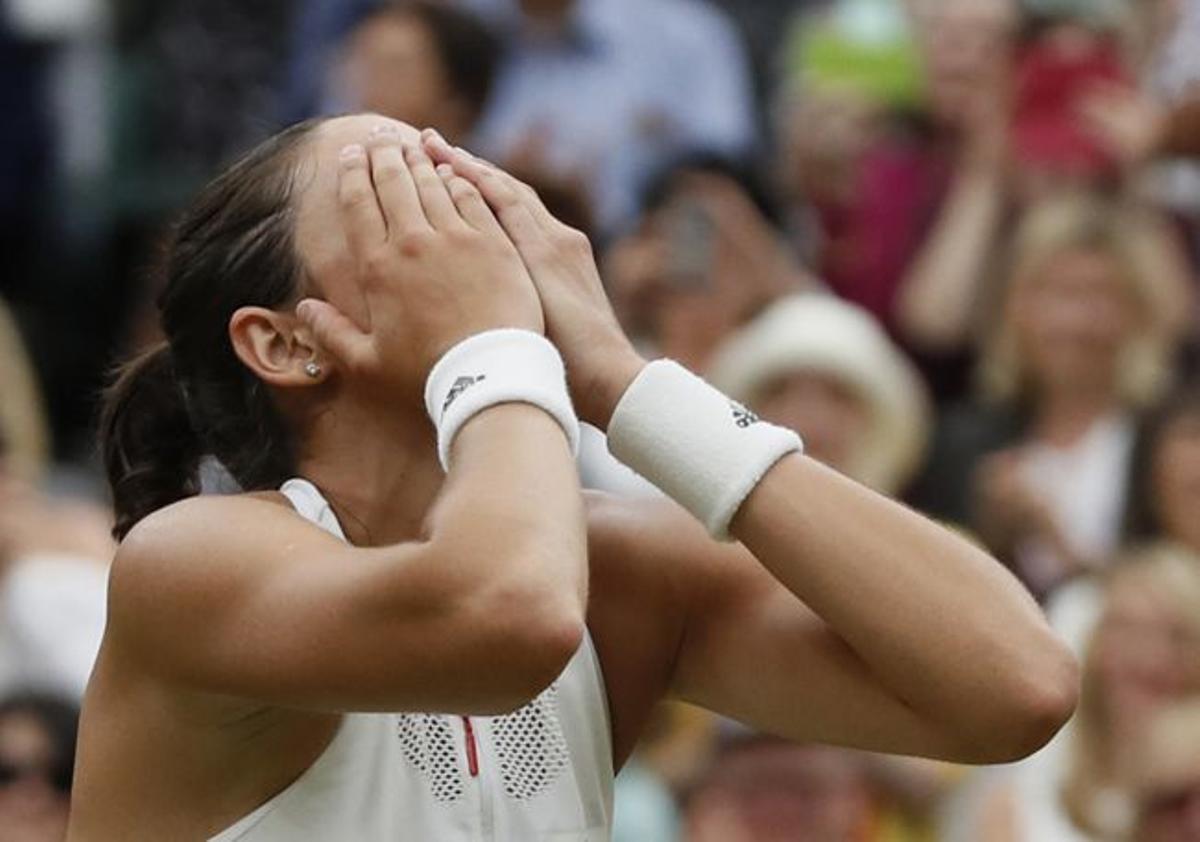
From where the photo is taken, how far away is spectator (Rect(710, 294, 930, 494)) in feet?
22.0

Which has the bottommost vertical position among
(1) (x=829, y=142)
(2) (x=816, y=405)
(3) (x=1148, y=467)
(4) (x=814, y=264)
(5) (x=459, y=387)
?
(4) (x=814, y=264)

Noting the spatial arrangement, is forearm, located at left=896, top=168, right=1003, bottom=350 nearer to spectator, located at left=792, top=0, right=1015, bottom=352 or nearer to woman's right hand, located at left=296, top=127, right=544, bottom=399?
spectator, located at left=792, top=0, right=1015, bottom=352

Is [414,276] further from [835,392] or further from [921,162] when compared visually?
[921,162]

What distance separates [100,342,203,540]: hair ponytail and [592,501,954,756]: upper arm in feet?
1.48

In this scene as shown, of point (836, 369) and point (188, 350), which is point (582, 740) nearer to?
point (188, 350)

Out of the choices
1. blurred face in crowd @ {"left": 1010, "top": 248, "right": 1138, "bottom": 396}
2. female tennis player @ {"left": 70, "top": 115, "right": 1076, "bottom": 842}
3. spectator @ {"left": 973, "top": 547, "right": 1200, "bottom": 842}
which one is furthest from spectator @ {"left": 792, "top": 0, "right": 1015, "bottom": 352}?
female tennis player @ {"left": 70, "top": 115, "right": 1076, "bottom": 842}

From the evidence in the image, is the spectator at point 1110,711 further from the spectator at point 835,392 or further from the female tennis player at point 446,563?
the female tennis player at point 446,563

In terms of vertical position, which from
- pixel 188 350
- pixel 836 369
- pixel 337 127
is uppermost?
pixel 337 127

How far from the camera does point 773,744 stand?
5.61 m

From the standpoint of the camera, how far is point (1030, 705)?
9.71 feet

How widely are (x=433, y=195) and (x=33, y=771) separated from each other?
2.69m

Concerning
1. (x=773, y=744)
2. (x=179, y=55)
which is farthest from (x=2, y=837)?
(x=179, y=55)

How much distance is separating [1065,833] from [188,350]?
2809 mm

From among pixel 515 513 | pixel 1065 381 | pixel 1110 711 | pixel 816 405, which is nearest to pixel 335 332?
pixel 515 513
